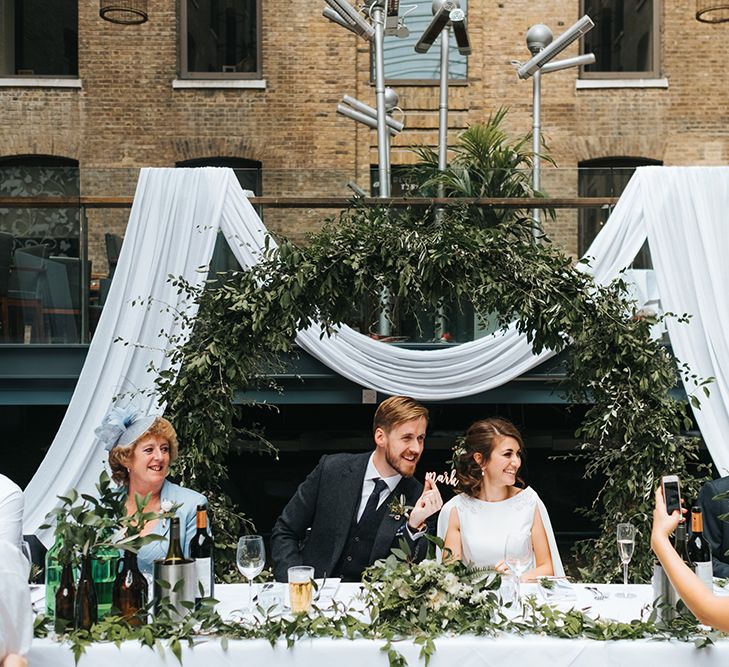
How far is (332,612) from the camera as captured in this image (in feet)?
11.7

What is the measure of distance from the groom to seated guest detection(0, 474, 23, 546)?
1643mm

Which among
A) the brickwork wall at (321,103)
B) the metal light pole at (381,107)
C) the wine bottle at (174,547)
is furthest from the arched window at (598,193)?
the brickwork wall at (321,103)

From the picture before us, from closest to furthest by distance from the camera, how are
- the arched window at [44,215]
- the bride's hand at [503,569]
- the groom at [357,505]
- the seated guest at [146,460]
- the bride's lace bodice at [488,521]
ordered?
the bride's hand at [503,569]
the seated guest at [146,460]
the groom at [357,505]
the bride's lace bodice at [488,521]
the arched window at [44,215]

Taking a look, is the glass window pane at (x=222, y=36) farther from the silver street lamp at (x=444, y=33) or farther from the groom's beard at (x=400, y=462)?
the groom's beard at (x=400, y=462)

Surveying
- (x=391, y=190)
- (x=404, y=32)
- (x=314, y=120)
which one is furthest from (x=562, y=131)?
(x=391, y=190)

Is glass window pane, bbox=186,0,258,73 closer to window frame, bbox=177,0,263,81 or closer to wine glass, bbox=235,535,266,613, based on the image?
window frame, bbox=177,0,263,81

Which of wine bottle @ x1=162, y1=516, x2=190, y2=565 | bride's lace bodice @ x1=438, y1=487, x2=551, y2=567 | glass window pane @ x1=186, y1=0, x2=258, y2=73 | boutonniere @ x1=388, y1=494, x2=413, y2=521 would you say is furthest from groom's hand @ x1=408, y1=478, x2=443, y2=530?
glass window pane @ x1=186, y1=0, x2=258, y2=73

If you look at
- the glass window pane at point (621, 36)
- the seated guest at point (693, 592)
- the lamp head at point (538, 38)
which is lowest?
the seated guest at point (693, 592)

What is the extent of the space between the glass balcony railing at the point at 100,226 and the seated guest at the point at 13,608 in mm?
5583

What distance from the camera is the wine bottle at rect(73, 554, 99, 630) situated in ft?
10.9

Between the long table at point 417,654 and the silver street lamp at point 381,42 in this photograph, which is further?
the silver street lamp at point 381,42

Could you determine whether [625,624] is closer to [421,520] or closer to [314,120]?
[421,520]

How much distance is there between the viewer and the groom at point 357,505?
15.2 feet

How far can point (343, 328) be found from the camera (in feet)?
26.9
